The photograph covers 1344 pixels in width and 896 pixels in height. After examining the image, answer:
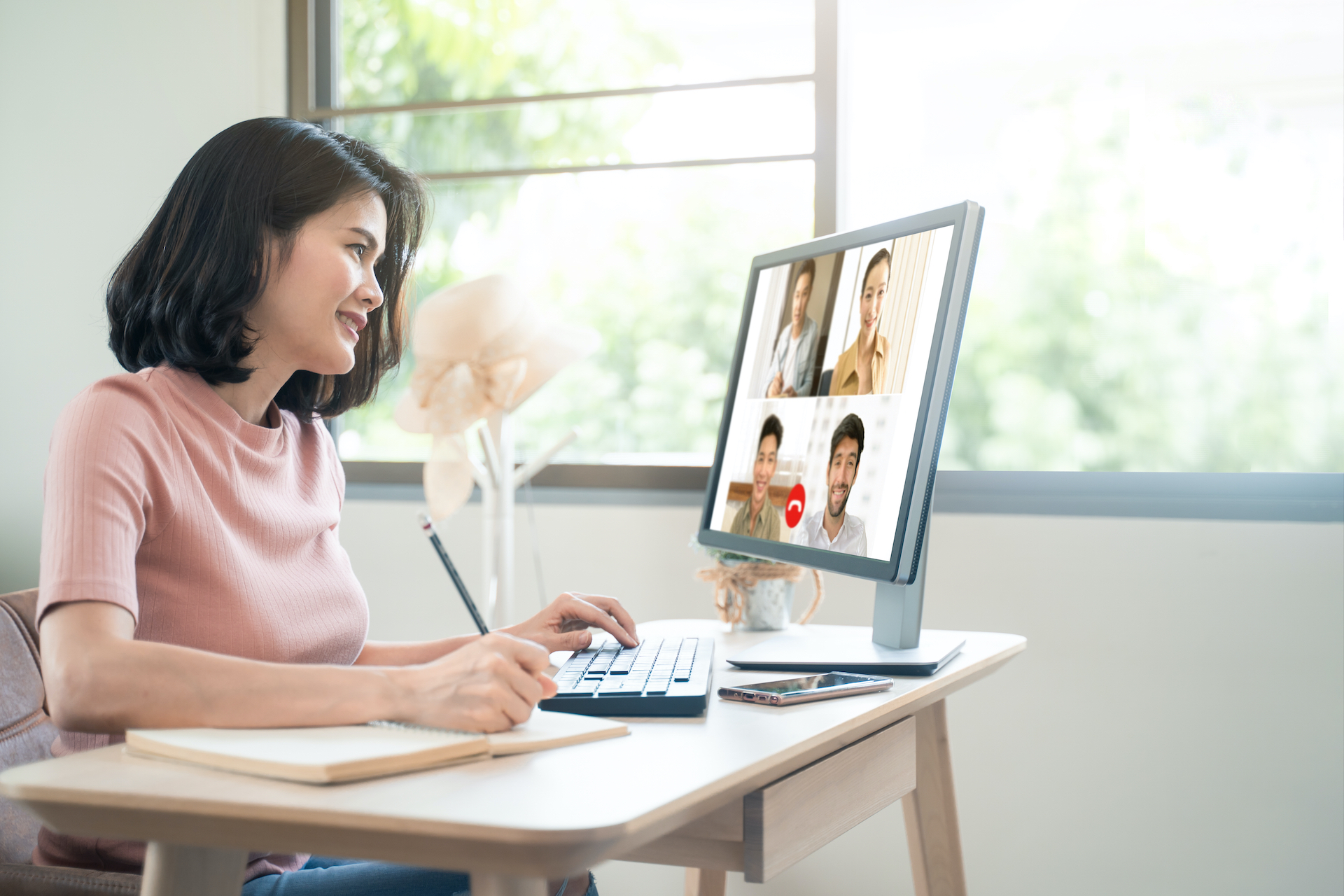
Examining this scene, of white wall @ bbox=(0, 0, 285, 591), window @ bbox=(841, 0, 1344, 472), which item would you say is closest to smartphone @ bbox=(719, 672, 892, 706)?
window @ bbox=(841, 0, 1344, 472)

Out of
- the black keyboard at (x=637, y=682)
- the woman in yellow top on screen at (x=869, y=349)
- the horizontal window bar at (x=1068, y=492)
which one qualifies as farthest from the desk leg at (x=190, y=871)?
the horizontal window bar at (x=1068, y=492)

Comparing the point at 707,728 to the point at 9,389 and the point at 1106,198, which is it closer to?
the point at 1106,198

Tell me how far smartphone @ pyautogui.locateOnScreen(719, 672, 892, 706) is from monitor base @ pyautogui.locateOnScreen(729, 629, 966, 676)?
55 millimetres

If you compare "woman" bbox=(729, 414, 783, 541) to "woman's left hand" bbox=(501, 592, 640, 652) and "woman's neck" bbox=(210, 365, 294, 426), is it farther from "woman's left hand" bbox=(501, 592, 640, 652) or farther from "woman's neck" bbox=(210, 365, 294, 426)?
"woman's neck" bbox=(210, 365, 294, 426)

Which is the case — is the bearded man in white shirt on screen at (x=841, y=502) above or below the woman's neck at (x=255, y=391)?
below

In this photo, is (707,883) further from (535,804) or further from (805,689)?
(535,804)

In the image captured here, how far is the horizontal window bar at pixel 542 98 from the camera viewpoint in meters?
2.04

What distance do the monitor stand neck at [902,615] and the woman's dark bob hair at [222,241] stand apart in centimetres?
74

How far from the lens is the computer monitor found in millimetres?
991

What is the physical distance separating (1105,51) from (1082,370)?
56 centimetres

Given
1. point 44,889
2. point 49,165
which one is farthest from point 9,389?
point 44,889

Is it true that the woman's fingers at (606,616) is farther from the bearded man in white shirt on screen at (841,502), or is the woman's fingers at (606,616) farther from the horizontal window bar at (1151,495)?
the horizontal window bar at (1151,495)

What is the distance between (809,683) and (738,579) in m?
0.49

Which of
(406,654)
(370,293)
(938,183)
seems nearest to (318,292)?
(370,293)
